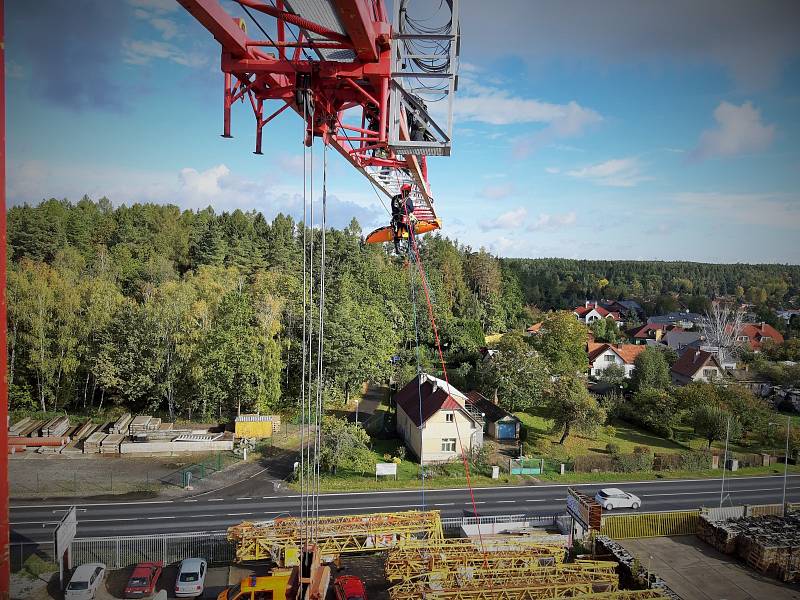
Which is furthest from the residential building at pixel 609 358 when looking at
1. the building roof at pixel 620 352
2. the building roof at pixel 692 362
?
the building roof at pixel 692 362

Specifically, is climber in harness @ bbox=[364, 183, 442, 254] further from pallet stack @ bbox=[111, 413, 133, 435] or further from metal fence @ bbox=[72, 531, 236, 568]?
pallet stack @ bbox=[111, 413, 133, 435]

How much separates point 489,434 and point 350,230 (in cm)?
2868

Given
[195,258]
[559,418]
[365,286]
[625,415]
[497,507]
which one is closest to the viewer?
[497,507]

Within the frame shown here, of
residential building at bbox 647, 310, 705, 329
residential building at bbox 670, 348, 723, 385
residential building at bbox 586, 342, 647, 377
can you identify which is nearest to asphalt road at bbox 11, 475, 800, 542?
residential building at bbox 670, 348, 723, 385

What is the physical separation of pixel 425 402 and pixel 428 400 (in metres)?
0.19

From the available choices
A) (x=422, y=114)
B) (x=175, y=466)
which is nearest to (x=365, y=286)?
(x=175, y=466)

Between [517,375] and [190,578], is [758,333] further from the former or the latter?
[190,578]

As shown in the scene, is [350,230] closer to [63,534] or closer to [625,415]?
[625,415]

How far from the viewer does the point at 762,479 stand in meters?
23.9

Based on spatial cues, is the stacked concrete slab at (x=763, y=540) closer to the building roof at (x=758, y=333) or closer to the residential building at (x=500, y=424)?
the residential building at (x=500, y=424)

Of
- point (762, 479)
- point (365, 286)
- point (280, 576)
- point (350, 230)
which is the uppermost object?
point (350, 230)

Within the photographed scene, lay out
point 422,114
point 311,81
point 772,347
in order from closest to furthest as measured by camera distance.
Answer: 1. point 311,81
2. point 422,114
3. point 772,347

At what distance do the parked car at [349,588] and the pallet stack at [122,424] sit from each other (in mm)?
16888

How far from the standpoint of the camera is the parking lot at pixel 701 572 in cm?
1369
